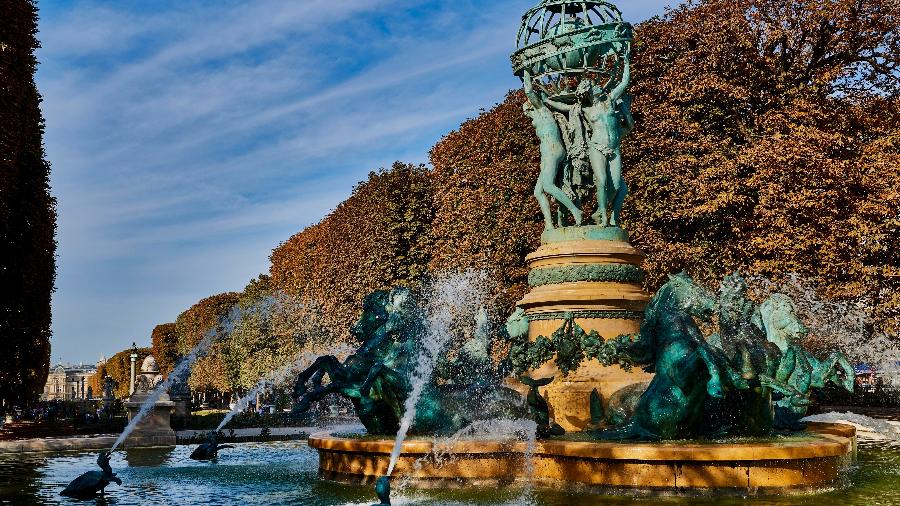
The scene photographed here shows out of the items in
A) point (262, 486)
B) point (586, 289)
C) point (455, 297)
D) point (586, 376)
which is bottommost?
point (262, 486)

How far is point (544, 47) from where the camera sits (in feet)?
57.3

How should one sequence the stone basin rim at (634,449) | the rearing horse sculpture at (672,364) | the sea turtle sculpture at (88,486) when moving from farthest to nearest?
the sea turtle sculpture at (88,486), the rearing horse sculpture at (672,364), the stone basin rim at (634,449)

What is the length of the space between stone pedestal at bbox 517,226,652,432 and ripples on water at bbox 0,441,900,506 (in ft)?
13.1

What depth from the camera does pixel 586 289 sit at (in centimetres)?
1569

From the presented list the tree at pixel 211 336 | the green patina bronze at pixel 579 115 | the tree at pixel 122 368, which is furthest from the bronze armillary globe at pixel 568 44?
the tree at pixel 122 368

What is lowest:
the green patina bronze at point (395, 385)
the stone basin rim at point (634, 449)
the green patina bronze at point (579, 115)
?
the stone basin rim at point (634, 449)

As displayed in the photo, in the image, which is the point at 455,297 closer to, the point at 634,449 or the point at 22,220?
the point at 22,220

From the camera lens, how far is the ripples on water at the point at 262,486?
10.6 metres

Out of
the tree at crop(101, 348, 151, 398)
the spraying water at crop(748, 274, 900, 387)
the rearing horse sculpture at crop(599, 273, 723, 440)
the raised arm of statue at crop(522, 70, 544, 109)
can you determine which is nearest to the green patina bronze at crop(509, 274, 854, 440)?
the rearing horse sculpture at crop(599, 273, 723, 440)

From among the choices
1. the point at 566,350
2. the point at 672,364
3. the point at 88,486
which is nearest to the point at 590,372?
the point at 566,350

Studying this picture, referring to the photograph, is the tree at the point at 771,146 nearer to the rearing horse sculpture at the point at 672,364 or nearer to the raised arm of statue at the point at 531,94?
the raised arm of statue at the point at 531,94

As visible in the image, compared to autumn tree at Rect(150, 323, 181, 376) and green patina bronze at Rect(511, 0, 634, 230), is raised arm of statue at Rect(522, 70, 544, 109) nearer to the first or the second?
green patina bronze at Rect(511, 0, 634, 230)

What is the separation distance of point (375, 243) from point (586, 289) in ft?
80.9

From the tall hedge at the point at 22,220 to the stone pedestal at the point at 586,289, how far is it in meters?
16.6
